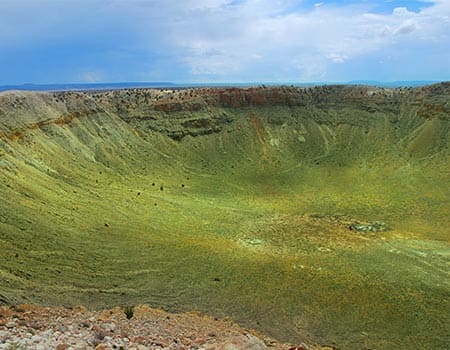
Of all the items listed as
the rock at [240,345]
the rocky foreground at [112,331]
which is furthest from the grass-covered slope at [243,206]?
A: the rock at [240,345]

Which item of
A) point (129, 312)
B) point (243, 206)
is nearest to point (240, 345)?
point (129, 312)

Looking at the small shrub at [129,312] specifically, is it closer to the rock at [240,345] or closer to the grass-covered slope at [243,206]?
the grass-covered slope at [243,206]

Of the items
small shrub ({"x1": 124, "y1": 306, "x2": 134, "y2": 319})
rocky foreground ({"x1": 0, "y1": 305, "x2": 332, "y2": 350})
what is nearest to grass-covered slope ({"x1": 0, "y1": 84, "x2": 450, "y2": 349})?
rocky foreground ({"x1": 0, "y1": 305, "x2": 332, "y2": 350})

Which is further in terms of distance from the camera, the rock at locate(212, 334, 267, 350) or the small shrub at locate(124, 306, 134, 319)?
the small shrub at locate(124, 306, 134, 319)

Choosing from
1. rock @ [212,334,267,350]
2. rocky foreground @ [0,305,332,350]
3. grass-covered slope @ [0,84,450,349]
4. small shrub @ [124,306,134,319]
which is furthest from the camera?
grass-covered slope @ [0,84,450,349]

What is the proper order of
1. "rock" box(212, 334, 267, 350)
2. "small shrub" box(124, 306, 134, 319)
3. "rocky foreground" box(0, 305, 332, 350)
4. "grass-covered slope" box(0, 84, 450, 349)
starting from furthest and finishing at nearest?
"grass-covered slope" box(0, 84, 450, 349) → "small shrub" box(124, 306, 134, 319) → "rock" box(212, 334, 267, 350) → "rocky foreground" box(0, 305, 332, 350)

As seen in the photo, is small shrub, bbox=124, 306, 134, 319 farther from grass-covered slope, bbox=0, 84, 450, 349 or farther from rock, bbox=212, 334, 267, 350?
rock, bbox=212, 334, 267, 350

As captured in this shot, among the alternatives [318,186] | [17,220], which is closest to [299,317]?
[17,220]
